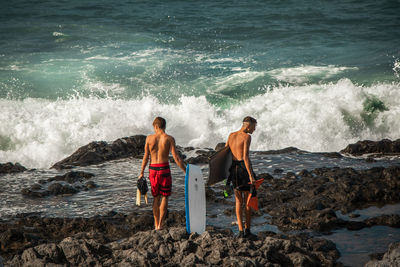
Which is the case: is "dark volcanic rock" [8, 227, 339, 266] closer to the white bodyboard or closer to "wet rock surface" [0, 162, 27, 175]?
the white bodyboard

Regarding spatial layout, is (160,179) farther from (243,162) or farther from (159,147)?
(243,162)

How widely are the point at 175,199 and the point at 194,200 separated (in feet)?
9.16

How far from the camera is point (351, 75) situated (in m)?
21.1

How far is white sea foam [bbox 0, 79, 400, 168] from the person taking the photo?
619 inches

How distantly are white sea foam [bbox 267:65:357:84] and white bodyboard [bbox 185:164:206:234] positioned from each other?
1477 cm

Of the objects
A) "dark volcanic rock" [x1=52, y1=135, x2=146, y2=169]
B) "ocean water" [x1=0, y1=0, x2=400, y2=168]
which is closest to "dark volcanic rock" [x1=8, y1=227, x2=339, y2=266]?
"dark volcanic rock" [x1=52, y1=135, x2=146, y2=169]

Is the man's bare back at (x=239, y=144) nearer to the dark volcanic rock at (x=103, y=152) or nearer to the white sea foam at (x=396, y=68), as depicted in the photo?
the dark volcanic rock at (x=103, y=152)

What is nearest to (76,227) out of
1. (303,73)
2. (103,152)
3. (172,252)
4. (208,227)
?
(208,227)

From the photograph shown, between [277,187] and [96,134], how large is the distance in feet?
27.0

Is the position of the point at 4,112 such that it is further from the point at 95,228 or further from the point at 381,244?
the point at 381,244

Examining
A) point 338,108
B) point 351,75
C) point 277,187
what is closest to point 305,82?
point 351,75

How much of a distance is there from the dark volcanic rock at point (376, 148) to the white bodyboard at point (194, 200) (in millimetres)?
7093

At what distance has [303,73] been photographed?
70.9 feet

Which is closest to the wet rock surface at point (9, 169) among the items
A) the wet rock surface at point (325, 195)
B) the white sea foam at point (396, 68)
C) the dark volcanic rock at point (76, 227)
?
the dark volcanic rock at point (76, 227)
